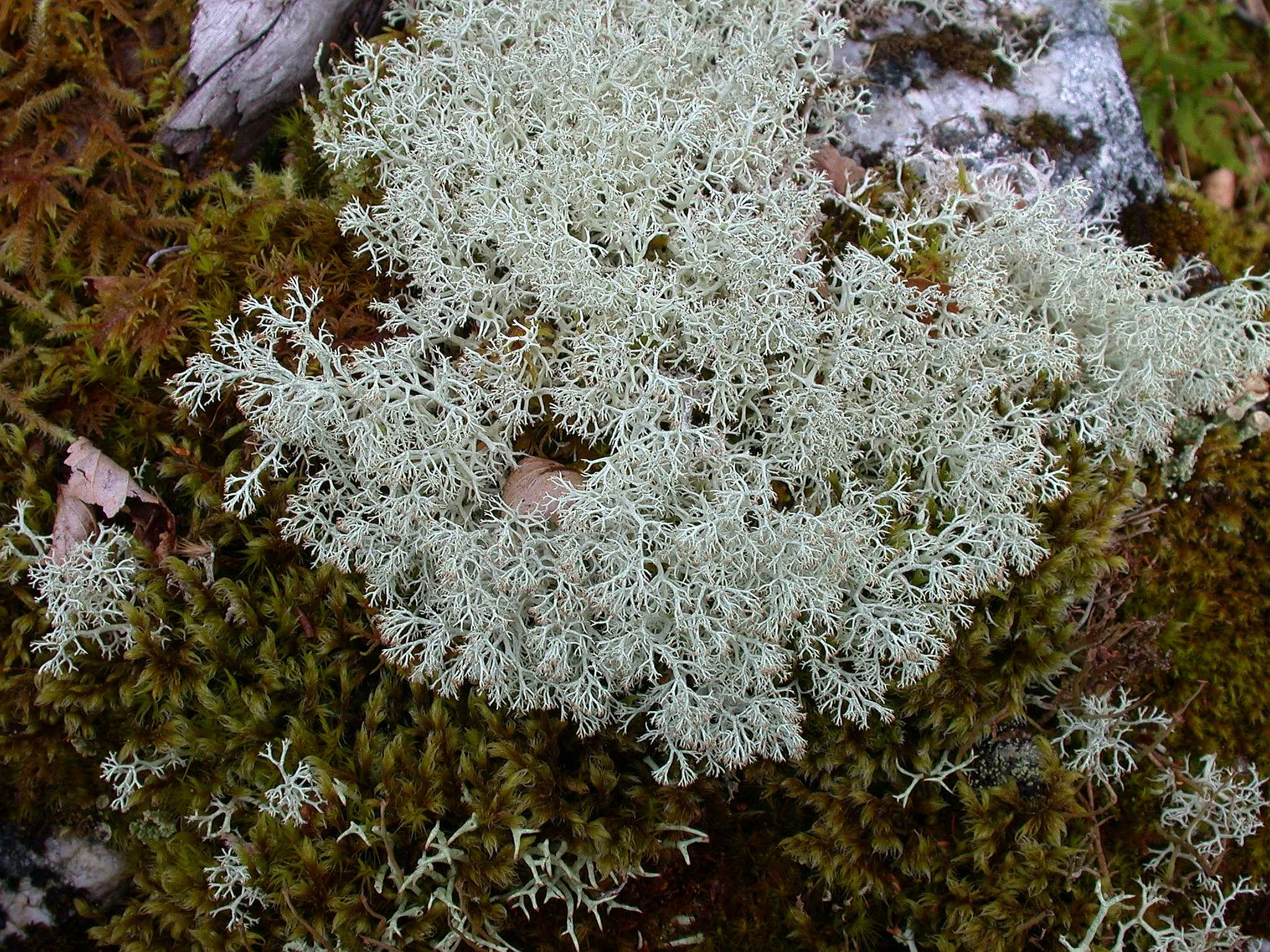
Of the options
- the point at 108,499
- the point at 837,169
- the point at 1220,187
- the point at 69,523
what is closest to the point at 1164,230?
the point at 1220,187

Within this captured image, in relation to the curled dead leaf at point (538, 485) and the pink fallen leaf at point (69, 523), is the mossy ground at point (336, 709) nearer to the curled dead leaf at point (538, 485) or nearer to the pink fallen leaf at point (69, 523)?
the pink fallen leaf at point (69, 523)

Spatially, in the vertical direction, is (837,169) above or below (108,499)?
above

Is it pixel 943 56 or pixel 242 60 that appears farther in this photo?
pixel 943 56

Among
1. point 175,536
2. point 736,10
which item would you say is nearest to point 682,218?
point 736,10

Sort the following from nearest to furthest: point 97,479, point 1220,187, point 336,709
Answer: point 336,709, point 97,479, point 1220,187

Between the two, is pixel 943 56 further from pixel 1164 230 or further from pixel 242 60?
pixel 242 60

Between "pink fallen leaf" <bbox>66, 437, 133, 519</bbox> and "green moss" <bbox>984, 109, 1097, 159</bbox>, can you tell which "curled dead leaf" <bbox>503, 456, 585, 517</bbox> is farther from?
"green moss" <bbox>984, 109, 1097, 159</bbox>
